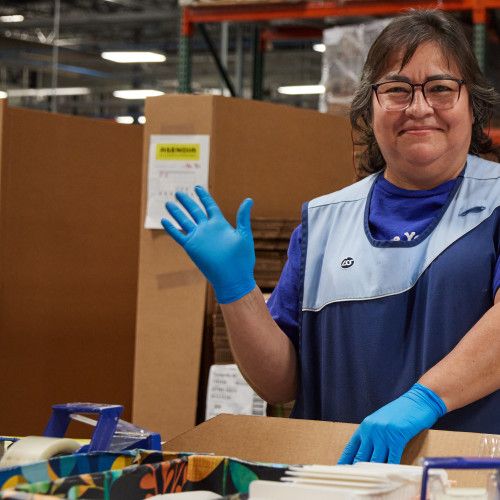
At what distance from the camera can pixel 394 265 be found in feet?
6.61

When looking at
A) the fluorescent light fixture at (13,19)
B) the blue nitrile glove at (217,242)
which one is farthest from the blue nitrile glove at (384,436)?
the fluorescent light fixture at (13,19)

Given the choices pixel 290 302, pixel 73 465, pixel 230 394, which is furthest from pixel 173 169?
pixel 73 465

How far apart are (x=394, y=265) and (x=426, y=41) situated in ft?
1.55

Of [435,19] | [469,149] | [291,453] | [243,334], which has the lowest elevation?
[291,453]

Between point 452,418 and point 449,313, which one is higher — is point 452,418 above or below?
below

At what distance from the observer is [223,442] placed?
1586mm

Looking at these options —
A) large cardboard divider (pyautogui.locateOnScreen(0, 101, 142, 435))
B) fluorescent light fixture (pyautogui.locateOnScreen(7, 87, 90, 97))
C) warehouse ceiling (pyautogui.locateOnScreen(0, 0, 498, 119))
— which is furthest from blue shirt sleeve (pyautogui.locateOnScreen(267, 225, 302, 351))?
fluorescent light fixture (pyautogui.locateOnScreen(7, 87, 90, 97))

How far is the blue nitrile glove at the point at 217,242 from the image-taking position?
6.18 feet

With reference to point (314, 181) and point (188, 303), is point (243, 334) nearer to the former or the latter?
point (188, 303)

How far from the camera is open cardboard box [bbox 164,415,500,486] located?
153cm

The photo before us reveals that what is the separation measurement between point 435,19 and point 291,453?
1.04m

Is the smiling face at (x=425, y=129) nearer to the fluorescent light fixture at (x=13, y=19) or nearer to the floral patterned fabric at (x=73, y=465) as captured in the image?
the floral patterned fabric at (x=73, y=465)

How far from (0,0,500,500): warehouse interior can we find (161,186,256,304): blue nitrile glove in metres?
0.01

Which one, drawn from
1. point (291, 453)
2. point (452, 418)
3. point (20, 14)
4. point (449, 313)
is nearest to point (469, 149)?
point (449, 313)
